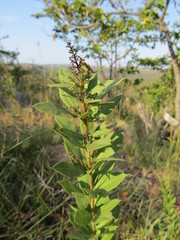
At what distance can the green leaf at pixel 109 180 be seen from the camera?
0.63 metres

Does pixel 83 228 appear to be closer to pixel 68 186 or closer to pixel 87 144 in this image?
pixel 68 186

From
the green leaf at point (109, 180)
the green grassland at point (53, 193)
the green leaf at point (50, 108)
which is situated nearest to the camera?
the green leaf at point (50, 108)

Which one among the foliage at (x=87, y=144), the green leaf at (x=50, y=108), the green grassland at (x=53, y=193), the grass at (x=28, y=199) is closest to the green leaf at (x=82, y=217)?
the foliage at (x=87, y=144)

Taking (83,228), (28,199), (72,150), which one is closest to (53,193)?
(28,199)

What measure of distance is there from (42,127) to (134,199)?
4.10 feet

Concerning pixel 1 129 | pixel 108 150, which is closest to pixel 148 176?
pixel 1 129

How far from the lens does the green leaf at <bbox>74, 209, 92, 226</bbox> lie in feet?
2.00

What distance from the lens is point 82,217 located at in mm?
621

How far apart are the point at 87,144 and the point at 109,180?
0.42 feet

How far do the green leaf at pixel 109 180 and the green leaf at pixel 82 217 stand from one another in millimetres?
70

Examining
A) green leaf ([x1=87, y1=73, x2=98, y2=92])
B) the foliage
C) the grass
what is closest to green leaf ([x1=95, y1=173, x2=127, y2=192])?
the foliage

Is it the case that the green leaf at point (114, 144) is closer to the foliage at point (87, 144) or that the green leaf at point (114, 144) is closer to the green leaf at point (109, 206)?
the foliage at point (87, 144)

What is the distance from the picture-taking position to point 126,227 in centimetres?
164

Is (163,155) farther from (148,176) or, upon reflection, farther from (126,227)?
(126,227)
